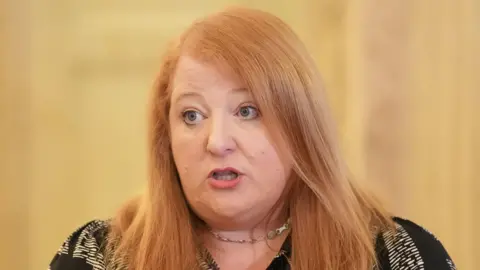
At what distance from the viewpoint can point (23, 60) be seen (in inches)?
56.8

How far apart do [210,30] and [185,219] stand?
0.23 m

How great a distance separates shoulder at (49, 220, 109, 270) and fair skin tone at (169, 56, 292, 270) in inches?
5.7

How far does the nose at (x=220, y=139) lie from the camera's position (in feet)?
2.43

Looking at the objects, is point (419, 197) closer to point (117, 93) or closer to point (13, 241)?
point (117, 93)

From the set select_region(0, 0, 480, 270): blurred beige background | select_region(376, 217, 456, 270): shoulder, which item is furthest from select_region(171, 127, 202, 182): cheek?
select_region(0, 0, 480, 270): blurred beige background

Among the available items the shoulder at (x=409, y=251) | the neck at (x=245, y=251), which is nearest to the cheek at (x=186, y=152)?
the neck at (x=245, y=251)

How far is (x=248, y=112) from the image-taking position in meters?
0.77

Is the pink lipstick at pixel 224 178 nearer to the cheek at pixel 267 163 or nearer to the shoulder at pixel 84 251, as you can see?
the cheek at pixel 267 163

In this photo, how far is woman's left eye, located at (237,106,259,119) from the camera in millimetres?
770

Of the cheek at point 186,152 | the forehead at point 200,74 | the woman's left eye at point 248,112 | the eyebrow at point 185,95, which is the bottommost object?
the cheek at point 186,152

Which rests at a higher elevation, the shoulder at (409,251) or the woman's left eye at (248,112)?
the woman's left eye at (248,112)

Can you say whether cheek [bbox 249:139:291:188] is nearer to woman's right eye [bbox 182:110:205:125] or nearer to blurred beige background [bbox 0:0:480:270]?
woman's right eye [bbox 182:110:205:125]

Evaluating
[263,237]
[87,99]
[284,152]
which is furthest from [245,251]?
[87,99]

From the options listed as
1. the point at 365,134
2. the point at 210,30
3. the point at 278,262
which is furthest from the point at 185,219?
the point at 365,134
